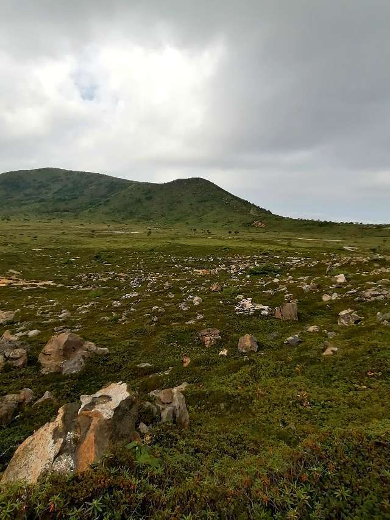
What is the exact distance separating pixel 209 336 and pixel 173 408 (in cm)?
679

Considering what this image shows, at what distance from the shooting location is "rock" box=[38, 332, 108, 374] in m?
14.1

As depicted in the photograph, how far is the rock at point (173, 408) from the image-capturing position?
383 inches

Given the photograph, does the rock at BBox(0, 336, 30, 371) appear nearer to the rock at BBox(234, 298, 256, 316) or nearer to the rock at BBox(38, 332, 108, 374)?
the rock at BBox(38, 332, 108, 374)

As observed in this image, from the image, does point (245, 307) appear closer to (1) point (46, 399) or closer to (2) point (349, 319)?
(2) point (349, 319)

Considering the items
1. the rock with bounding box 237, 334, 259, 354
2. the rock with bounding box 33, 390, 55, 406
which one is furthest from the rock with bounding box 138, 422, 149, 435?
the rock with bounding box 237, 334, 259, 354

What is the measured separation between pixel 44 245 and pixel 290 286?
5688 cm

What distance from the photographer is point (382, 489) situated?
240 inches

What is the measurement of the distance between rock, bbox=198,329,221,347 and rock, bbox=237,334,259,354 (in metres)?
1.38

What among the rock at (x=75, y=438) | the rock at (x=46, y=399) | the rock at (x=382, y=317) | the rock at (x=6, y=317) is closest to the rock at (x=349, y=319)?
the rock at (x=382, y=317)

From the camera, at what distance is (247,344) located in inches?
586

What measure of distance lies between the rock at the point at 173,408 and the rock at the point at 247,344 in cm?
497

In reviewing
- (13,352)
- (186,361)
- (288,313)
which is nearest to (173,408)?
(186,361)

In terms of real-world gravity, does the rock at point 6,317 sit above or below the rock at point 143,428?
below

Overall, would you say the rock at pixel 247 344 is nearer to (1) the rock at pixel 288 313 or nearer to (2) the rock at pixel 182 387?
(2) the rock at pixel 182 387
